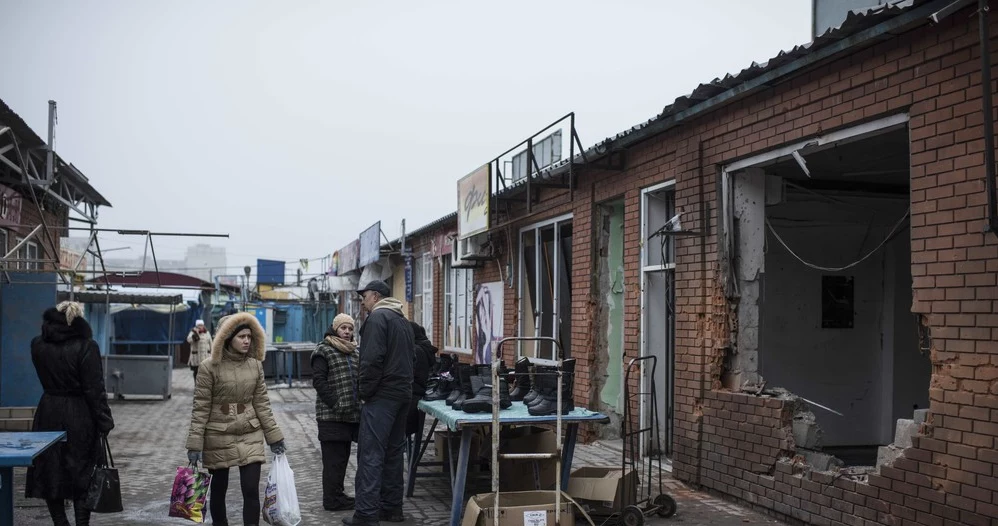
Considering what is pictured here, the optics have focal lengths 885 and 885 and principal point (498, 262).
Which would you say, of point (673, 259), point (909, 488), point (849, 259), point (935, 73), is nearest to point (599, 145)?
point (673, 259)

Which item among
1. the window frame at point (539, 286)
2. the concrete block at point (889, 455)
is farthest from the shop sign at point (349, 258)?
the concrete block at point (889, 455)

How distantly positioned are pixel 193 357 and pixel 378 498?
13.3 meters

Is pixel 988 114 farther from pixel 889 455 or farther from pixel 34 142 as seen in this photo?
pixel 34 142

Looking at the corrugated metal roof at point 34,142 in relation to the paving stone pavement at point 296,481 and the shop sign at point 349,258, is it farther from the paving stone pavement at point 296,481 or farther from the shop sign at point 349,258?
the shop sign at point 349,258

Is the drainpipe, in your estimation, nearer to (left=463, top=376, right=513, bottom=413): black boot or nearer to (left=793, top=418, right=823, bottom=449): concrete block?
(left=793, top=418, right=823, bottom=449): concrete block

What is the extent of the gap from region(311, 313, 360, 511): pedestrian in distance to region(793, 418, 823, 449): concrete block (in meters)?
3.78

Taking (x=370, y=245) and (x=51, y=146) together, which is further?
(x=370, y=245)

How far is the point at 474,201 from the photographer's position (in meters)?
14.6

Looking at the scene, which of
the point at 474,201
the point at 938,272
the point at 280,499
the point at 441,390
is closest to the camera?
the point at 938,272

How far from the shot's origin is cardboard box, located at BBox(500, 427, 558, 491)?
25.9 feet

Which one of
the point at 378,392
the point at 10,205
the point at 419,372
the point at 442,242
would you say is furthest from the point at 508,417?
the point at 442,242

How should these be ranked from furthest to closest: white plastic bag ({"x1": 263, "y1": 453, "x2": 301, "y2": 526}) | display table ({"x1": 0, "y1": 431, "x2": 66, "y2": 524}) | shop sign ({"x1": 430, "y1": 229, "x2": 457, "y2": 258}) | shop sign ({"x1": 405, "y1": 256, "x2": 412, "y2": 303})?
shop sign ({"x1": 405, "y1": 256, "x2": 412, "y2": 303}), shop sign ({"x1": 430, "y1": 229, "x2": 457, "y2": 258}), white plastic bag ({"x1": 263, "y1": 453, "x2": 301, "y2": 526}), display table ({"x1": 0, "y1": 431, "x2": 66, "y2": 524})

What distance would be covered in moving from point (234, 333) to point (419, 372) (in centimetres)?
240

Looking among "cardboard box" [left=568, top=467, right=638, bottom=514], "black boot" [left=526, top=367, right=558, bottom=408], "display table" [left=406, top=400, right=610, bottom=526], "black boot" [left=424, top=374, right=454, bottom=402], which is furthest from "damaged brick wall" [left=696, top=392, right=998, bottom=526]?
"black boot" [left=424, top=374, right=454, bottom=402]
